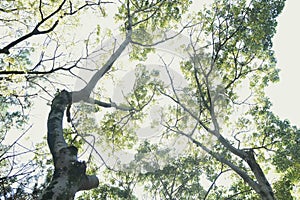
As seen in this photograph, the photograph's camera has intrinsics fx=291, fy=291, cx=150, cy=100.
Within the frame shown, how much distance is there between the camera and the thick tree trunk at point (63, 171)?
120 inches

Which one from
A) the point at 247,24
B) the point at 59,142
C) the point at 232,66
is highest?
the point at 247,24

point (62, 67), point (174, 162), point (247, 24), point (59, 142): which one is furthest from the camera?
point (174, 162)

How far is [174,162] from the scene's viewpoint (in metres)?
12.6

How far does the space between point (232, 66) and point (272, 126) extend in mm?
2449

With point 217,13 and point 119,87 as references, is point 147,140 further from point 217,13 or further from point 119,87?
point 217,13

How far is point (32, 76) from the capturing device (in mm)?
6965

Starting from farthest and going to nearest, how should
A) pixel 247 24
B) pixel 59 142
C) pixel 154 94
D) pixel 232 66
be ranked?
1. pixel 154 94
2. pixel 232 66
3. pixel 247 24
4. pixel 59 142

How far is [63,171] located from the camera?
3.24 meters

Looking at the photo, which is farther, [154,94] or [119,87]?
[154,94]

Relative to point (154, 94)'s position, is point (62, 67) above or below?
below

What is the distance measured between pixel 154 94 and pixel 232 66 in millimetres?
3041

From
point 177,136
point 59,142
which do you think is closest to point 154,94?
Result: point 177,136

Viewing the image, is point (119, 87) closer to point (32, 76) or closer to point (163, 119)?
point (163, 119)

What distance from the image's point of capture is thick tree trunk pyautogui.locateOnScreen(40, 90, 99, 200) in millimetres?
3041
